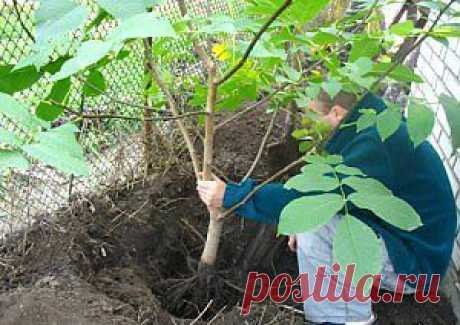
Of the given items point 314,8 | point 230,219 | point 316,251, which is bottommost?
point 230,219

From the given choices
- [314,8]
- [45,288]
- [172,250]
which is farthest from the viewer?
[172,250]

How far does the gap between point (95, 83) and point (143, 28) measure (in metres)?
0.86

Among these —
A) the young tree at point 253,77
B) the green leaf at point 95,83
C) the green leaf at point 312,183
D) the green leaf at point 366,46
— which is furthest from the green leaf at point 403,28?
the green leaf at point 95,83

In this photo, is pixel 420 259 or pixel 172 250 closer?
pixel 420 259

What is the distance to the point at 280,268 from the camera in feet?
8.11

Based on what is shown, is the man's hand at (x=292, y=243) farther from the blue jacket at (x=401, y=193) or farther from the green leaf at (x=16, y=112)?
the green leaf at (x=16, y=112)

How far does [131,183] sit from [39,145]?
1.63 metres

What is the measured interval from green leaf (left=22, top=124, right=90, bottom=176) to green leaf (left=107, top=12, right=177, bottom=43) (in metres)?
0.20

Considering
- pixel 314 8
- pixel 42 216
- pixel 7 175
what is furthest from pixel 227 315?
pixel 314 8

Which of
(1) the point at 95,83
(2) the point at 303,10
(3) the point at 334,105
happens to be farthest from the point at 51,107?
(3) the point at 334,105

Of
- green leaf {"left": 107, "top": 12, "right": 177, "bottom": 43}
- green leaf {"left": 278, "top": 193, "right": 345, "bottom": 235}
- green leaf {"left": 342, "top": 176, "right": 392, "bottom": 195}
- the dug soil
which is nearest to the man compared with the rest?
the dug soil

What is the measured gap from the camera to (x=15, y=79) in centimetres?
122

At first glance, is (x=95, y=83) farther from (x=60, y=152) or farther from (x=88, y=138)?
(x=88, y=138)

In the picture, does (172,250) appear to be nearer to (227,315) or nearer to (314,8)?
(227,315)
